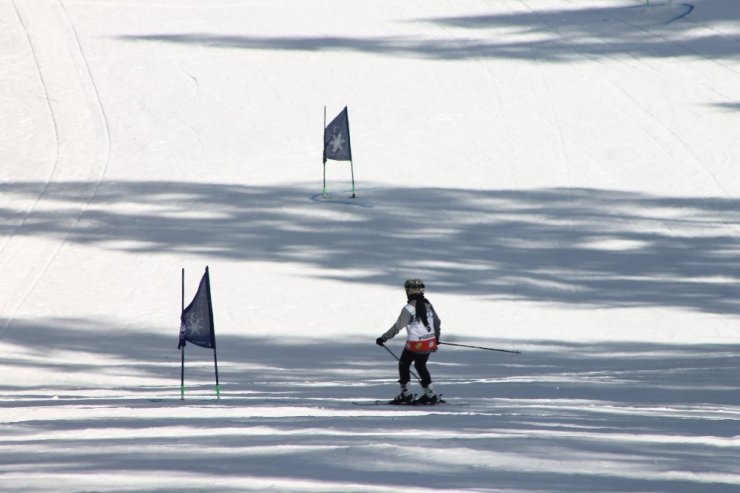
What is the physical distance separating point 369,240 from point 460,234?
1318mm

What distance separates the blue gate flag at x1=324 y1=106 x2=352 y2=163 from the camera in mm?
20859

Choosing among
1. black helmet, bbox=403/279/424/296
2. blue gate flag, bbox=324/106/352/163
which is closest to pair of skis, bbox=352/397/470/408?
black helmet, bbox=403/279/424/296

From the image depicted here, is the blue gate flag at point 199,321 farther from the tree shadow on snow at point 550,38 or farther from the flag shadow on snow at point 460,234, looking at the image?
the tree shadow on snow at point 550,38

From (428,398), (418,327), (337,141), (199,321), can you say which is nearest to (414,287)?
(418,327)

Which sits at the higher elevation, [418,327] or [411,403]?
[418,327]

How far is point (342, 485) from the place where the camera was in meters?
6.33

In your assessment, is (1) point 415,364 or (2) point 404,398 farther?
(2) point 404,398

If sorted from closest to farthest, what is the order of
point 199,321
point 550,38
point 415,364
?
1. point 415,364
2. point 199,321
3. point 550,38

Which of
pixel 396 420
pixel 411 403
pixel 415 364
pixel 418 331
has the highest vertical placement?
pixel 418 331

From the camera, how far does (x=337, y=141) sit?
2105 centimetres

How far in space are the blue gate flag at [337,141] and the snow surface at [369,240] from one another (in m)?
0.87

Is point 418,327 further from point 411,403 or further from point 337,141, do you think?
point 337,141

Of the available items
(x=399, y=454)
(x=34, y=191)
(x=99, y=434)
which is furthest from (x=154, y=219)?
(x=399, y=454)

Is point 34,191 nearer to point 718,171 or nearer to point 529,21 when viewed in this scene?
point 718,171
